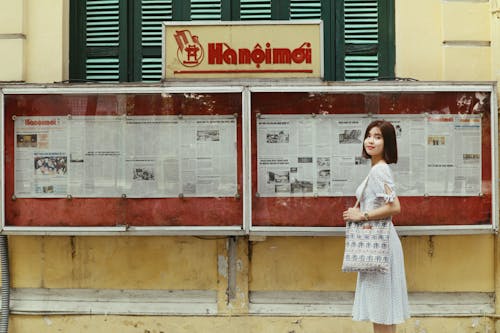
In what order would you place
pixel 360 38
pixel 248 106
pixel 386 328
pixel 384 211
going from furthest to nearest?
1. pixel 360 38
2. pixel 248 106
3. pixel 386 328
4. pixel 384 211

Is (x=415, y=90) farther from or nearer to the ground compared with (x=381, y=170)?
farther from the ground

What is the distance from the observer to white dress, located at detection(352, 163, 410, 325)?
174 inches

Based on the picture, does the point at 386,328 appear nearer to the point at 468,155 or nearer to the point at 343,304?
the point at 343,304

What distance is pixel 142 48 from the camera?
6234mm

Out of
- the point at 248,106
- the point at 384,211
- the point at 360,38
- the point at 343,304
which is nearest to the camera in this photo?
the point at 384,211

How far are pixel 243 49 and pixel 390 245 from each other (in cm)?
217

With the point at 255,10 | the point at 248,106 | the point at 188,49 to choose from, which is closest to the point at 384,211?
the point at 248,106

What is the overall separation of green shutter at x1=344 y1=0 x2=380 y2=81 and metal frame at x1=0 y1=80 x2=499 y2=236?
80 cm

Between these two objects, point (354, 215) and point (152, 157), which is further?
point (152, 157)

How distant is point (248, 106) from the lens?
5398mm

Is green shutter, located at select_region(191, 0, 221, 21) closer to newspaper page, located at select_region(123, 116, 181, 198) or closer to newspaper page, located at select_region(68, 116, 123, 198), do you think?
newspaper page, located at select_region(123, 116, 181, 198)

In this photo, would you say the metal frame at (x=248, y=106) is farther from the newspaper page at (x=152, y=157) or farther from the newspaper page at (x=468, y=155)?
the newspaper page at (x=152, y=157)

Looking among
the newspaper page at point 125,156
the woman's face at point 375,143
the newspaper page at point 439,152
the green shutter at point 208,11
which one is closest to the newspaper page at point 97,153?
the newspaper page at point 125,156

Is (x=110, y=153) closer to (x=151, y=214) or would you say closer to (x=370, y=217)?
(x=151, y=214)
